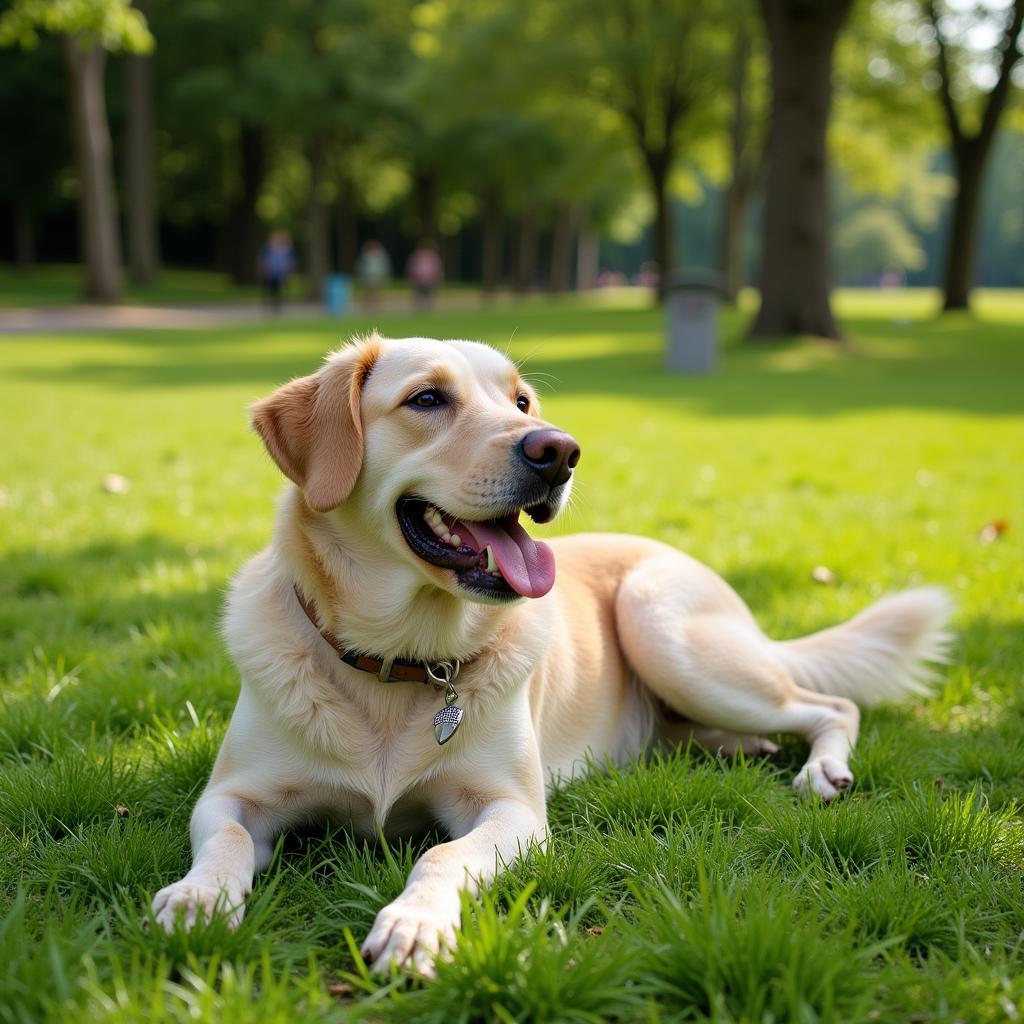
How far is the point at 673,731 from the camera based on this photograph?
4051 mm

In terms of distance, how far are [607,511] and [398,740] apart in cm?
469

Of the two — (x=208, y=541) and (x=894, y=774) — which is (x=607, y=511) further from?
(x=894, y=774)

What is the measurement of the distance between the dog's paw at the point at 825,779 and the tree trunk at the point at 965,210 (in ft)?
101

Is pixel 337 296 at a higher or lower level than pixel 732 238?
lower

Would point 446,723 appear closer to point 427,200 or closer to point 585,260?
point 427,200

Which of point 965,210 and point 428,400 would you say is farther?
point 965,210

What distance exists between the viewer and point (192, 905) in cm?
238

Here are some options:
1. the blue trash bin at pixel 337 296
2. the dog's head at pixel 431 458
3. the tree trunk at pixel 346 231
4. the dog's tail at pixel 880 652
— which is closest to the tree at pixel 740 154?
the blue trash bin at pixel 337 296

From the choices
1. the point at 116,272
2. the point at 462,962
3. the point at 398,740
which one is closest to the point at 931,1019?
the point at 462,962

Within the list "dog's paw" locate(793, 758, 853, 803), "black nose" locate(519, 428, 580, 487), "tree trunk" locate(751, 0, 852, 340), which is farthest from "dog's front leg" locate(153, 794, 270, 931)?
"tree trunk" locate(751, 0, 852, 340)

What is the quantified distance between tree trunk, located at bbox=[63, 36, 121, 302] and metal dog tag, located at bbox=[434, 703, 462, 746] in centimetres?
2736

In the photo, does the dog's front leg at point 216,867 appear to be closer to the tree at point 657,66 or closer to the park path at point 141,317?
the park path at point 141,317

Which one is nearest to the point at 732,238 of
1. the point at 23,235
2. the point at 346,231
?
the point at 346,231

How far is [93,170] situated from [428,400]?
28379mm
